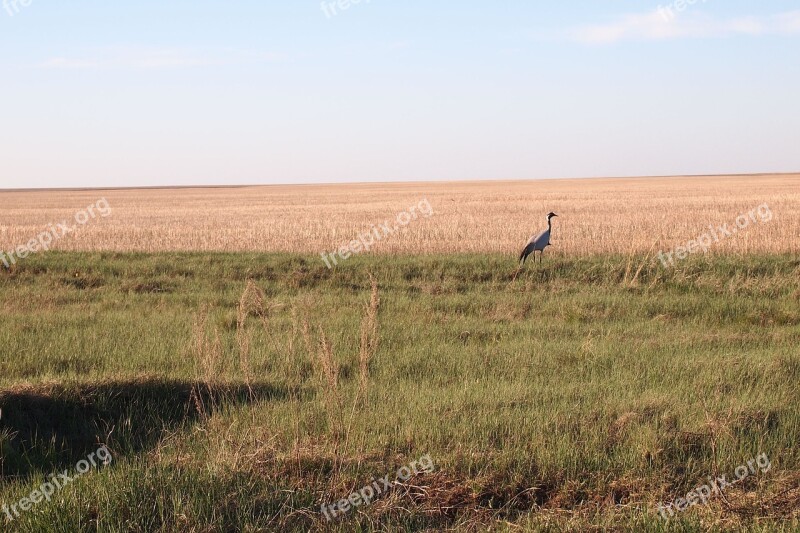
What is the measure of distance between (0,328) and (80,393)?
14.2ft

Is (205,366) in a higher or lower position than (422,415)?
higher

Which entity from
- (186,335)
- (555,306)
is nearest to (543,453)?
(186,335)

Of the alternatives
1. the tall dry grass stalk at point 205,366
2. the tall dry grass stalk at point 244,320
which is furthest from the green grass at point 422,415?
the tall dry grass stalk at point 244,320

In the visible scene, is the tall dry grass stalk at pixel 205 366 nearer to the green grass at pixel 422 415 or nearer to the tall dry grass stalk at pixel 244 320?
the green grass at pixel 422 415

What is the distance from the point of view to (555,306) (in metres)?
12.5

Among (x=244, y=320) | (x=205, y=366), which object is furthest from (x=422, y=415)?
(x=244, y=320)

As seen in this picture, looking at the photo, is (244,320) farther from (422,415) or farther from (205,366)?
(422,415)

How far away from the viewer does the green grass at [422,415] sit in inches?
195

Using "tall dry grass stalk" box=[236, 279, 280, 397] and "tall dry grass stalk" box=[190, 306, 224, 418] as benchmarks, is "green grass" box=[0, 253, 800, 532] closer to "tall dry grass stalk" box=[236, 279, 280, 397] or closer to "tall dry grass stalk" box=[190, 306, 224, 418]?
"tall dry grass stalk" box=[190, 306, 224, 418]

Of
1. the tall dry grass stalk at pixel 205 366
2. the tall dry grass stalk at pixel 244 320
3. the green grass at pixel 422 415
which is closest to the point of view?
the green grass at pixel 422 415

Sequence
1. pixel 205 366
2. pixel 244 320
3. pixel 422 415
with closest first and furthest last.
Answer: pixel 422 415 → pixel 205 366 → pixel 244 320

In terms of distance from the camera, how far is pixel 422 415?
21.7ft

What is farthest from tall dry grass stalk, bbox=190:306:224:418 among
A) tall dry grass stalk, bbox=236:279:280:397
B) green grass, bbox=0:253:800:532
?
tall dry grass stalk, bbox=236:279:280:397

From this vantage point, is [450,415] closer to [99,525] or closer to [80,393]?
[99,525]
